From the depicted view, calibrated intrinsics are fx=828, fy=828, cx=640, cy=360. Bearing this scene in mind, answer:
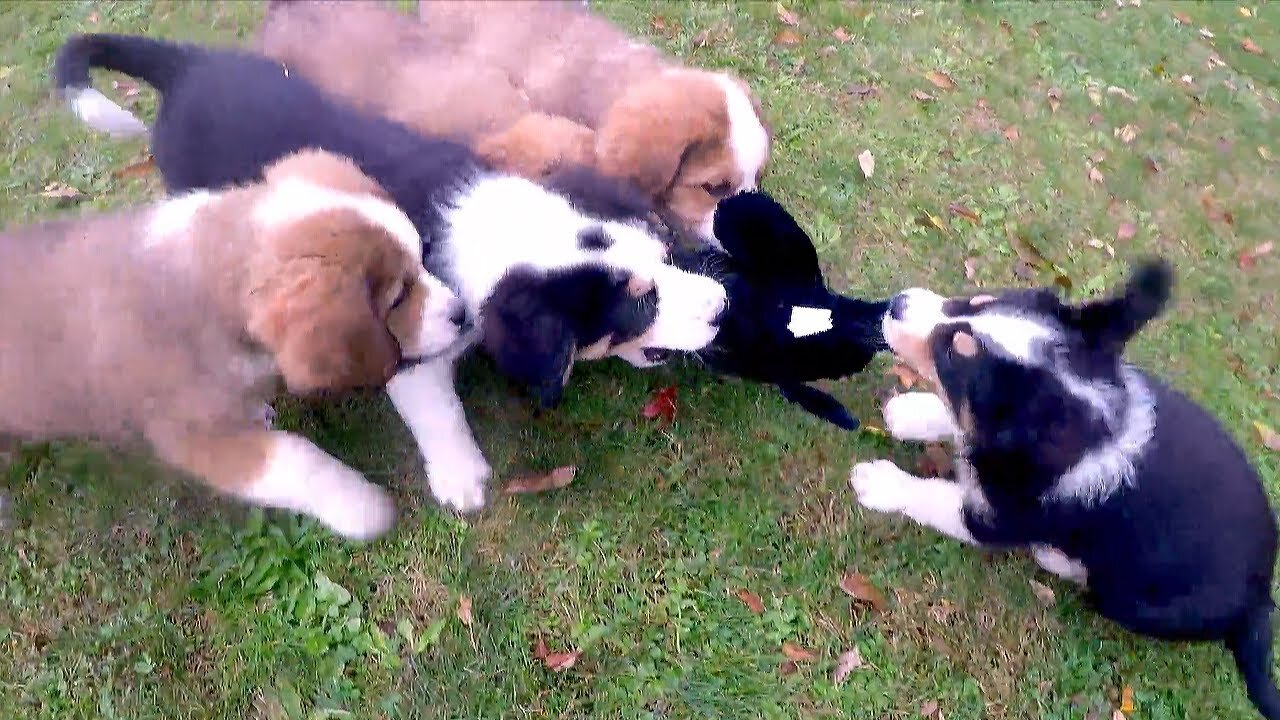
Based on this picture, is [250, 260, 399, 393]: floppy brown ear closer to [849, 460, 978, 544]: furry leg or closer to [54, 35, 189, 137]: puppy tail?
[54, 35, 189, 137]: puppy tail

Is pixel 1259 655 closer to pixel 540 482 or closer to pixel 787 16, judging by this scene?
pixel 540 482

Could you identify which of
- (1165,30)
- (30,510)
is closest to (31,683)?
(30,510)

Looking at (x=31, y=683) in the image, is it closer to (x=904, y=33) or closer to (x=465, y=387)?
(x=465, y=387)

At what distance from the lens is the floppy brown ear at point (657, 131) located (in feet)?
12.7

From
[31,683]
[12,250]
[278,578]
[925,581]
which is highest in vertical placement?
[12,250]

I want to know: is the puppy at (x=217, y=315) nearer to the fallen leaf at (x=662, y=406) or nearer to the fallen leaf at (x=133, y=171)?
the fallen leaf at (x=662, y=406)

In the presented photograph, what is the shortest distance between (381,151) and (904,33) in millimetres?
4821

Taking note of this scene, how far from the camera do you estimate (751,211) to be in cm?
373

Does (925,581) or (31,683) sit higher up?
(925,581)

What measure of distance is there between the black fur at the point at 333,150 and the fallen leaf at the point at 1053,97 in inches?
174

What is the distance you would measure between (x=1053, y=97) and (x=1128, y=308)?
4448mm

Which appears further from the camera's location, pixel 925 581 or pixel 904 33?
pixel 904 33

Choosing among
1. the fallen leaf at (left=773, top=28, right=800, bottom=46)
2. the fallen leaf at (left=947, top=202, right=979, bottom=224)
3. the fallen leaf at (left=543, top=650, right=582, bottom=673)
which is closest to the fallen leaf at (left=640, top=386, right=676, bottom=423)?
the fallen leaf at (left=543, top=650, right=582, bottom=673)

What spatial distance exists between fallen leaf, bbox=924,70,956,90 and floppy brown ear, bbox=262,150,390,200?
15.5ft
